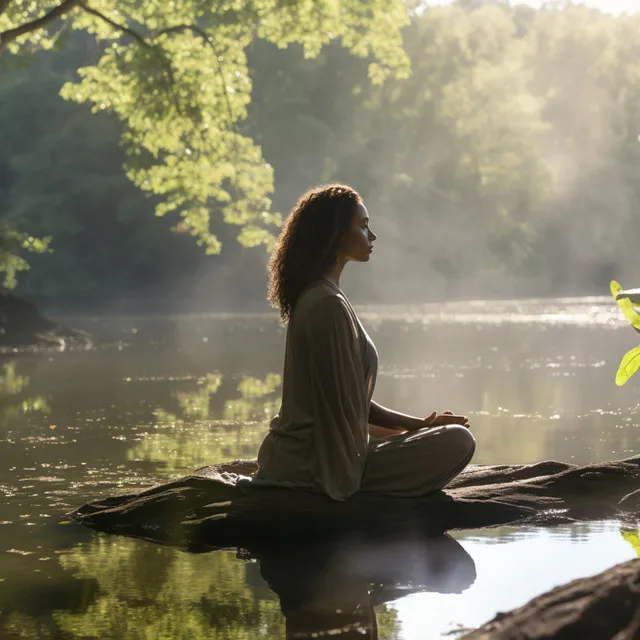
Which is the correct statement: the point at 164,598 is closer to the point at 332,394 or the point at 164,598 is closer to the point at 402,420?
the point at 332,394

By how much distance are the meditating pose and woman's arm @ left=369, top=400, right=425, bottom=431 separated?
0.23 m

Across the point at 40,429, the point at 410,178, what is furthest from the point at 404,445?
the point at 410,178

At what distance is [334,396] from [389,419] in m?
0.72

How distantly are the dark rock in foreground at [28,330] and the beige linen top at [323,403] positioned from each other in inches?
831

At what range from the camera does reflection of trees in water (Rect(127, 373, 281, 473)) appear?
10375 millimetres

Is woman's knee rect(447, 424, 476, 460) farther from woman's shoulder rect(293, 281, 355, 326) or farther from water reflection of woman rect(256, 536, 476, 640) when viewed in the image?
woman's shoulder rect(293, 281, 355, 326)

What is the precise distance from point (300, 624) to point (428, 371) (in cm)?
1436

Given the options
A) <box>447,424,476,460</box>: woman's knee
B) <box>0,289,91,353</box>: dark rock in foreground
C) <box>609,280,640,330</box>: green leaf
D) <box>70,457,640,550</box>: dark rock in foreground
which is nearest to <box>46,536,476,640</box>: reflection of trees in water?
<box>70,457,640,550</box>: dark rock in foreground

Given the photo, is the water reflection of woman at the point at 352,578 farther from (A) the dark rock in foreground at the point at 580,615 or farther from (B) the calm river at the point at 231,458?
(A) the dark rock in foreground at the point at 580,615

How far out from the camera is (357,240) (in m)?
7.04

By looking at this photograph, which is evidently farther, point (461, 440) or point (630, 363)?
point (630, 363)

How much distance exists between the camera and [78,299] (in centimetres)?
5444

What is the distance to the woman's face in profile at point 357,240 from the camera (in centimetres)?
703

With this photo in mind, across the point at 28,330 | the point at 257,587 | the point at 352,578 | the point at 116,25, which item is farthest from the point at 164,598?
the point at 28,330
